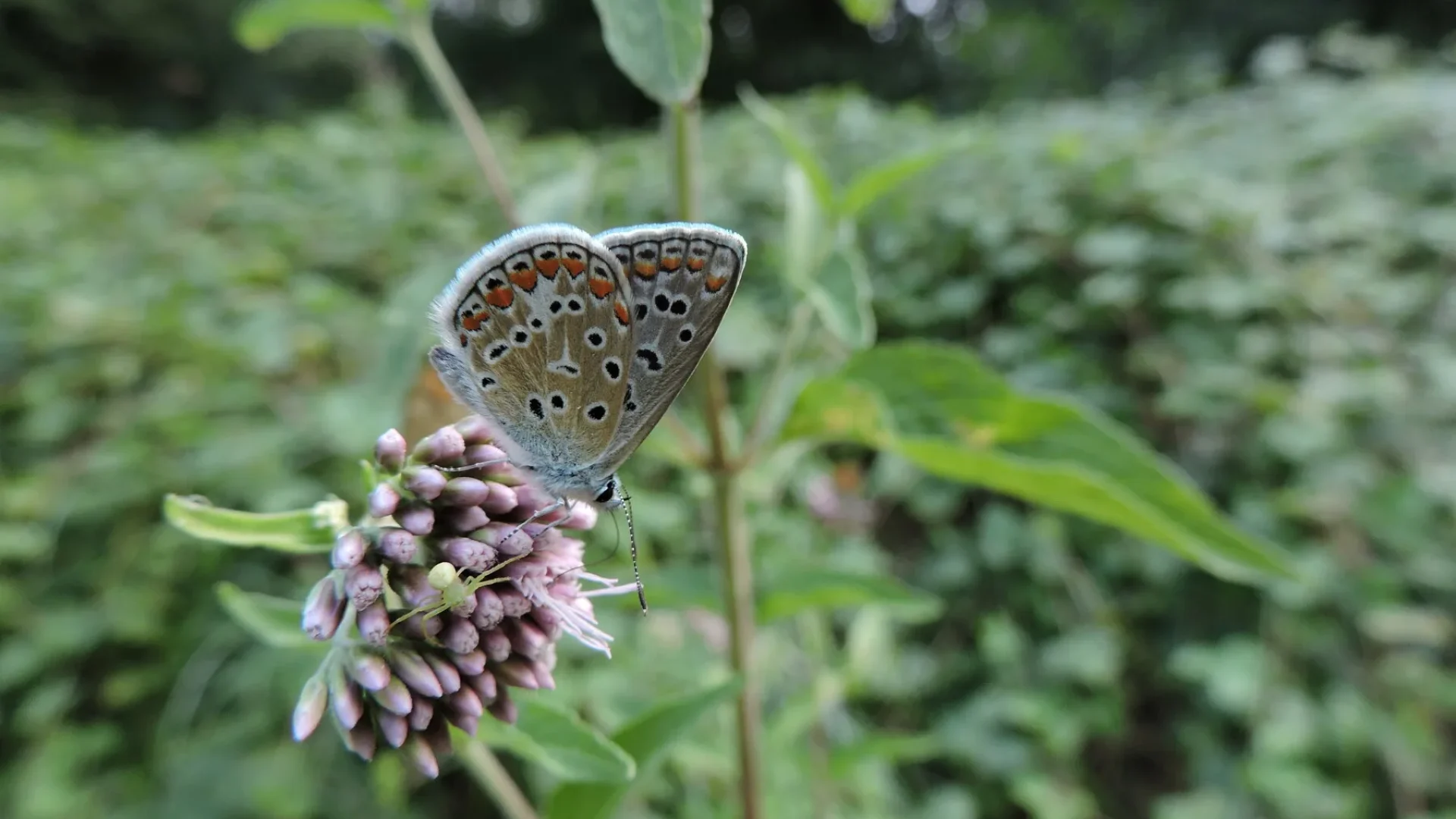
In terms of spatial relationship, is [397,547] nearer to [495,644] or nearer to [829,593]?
[495,644]

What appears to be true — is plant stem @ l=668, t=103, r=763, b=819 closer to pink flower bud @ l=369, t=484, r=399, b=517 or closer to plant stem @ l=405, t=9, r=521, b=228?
plant stem @ l=405, t=9, r=521, b=228

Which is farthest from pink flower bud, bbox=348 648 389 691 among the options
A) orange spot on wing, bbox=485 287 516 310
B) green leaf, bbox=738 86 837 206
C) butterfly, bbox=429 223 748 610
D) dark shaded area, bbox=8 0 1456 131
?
dark shaded area, bbox=8 0 1456 131

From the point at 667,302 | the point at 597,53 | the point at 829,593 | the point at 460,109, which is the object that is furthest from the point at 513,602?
the point at 597,53

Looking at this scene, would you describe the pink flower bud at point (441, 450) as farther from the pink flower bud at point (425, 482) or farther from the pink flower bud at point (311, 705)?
the pink flower bud at point (311, 705)

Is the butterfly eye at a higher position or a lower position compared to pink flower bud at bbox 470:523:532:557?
lower

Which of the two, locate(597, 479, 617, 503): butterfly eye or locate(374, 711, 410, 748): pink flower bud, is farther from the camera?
locate(597, 479, 617, 503): butterfly eye
